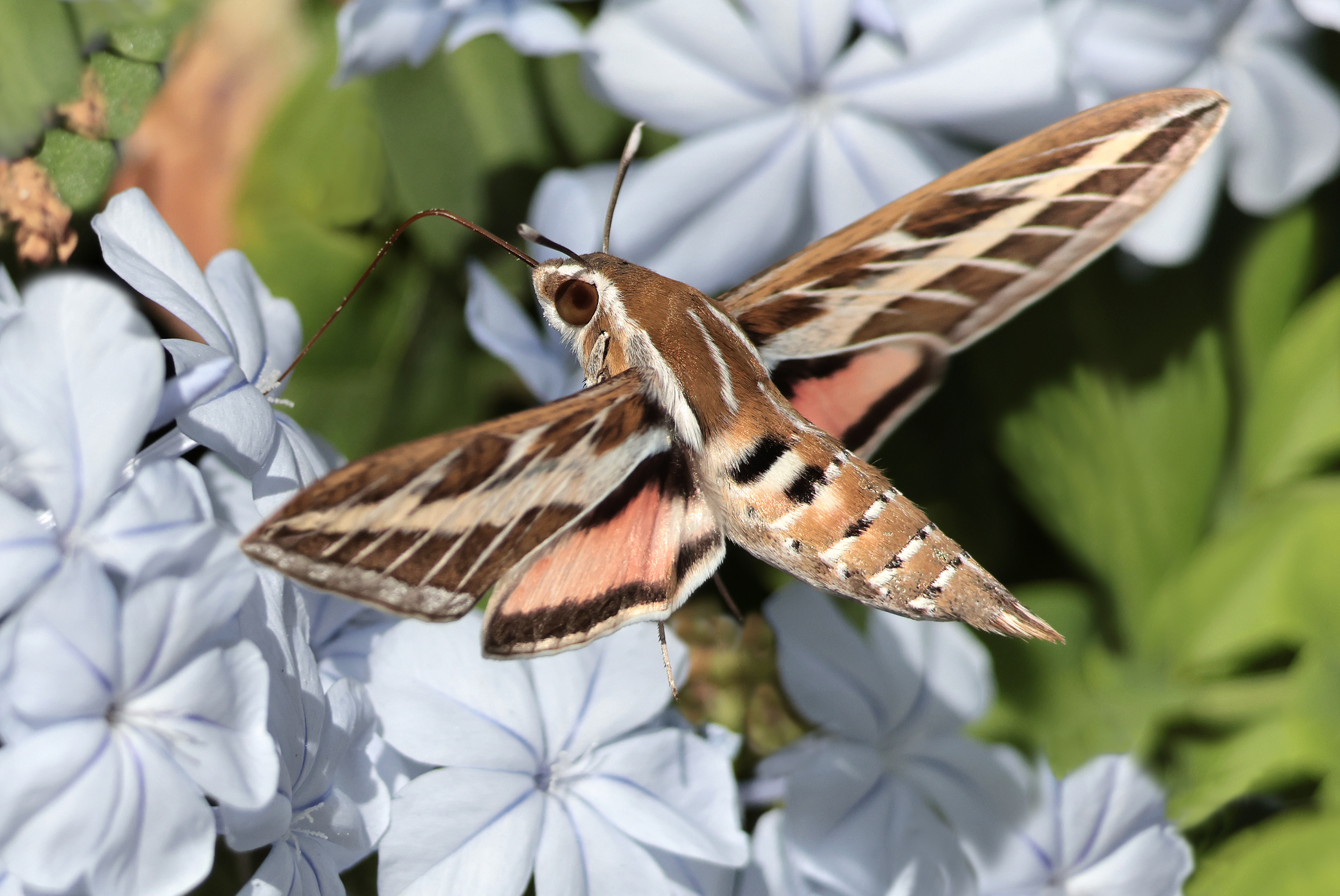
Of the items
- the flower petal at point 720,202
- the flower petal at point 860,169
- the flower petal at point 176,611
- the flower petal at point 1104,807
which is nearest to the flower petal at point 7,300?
the flower petal at point 176,611

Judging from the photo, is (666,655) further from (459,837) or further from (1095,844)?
(1095,844)

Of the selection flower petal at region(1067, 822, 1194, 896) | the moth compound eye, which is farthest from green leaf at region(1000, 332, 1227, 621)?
the moth compound eye

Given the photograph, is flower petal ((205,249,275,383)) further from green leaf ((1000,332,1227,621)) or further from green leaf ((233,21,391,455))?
green leaf ((1000,332,1227,621))

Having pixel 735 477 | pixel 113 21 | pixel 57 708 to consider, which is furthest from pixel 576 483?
pixel 113 21

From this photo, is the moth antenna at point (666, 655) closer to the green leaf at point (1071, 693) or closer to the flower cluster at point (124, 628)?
the flower cluster at point (124, 628)

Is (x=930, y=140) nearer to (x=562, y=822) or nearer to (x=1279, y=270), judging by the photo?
(x=1279, y=270)
